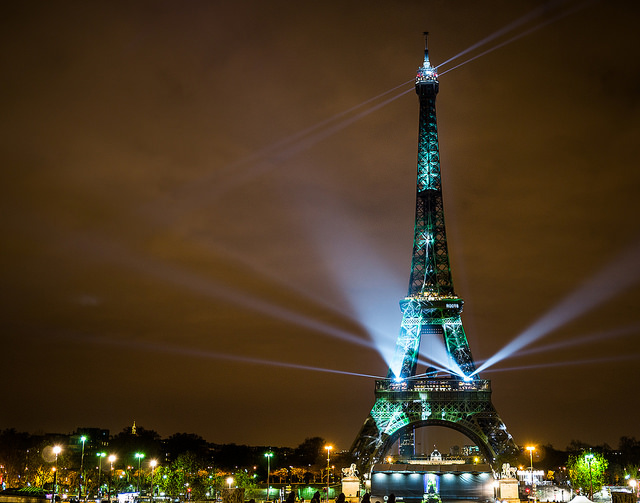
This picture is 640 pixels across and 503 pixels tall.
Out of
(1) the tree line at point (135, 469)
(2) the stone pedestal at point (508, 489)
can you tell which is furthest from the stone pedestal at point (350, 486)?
(2) the stone pedestal at point (508, 489)

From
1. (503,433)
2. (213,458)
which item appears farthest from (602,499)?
(213,458)

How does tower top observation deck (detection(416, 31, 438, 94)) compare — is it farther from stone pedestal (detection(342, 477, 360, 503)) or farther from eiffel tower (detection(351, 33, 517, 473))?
stone pedestal (detection(342, 477, 360, 503))

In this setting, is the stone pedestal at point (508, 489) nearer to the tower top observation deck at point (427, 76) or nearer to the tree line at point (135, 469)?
the tree line at point (135, 469)

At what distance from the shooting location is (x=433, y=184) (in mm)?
98250

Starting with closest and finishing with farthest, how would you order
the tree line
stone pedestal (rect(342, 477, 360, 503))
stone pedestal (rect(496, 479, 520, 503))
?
1. stone pedestal (rect(496, 479, 520, 503))
2. stone pedestal (rect(342, 477, 360, 503))
3. the tree line

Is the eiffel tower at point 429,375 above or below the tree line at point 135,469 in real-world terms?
above

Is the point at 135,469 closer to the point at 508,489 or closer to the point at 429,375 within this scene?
the point at 429,375

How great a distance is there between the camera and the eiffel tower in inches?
3460

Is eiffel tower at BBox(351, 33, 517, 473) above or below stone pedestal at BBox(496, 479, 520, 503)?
above

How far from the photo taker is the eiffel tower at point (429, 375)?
87875mm

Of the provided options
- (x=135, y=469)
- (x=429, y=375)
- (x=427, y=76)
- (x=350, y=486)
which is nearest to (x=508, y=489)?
(x=350, y=486)

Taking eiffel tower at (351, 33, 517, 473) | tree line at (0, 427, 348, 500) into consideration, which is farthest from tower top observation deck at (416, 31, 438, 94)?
tree line at (0, 427, 348, 500)

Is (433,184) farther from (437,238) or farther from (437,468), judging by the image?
(437,468)

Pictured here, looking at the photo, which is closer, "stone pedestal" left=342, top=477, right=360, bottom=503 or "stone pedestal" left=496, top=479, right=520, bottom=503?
"stone pedestal" left=496, top=479, right=520, bottom=503
